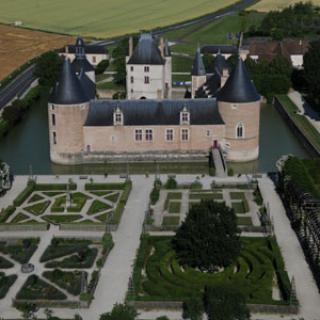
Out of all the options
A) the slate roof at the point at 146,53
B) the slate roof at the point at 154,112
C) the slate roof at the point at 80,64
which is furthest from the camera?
the slate roof at the point at 80,64

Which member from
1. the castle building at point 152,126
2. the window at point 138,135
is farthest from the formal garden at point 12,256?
the window at point 138,135

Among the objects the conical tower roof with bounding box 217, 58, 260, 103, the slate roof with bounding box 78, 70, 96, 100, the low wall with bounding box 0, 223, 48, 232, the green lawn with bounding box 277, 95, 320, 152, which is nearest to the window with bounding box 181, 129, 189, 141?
the conical tower roof with bounding box 217, 58, 260, 103

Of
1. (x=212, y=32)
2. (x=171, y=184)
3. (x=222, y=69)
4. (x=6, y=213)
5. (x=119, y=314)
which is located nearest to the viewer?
(x=119, y=314)

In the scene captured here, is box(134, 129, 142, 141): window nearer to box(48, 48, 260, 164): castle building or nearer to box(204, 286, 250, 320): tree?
box(48, 48, 260, 164): castle building

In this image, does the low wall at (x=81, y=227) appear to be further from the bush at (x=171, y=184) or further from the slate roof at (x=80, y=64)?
the slate roof at (x=80, y=64)

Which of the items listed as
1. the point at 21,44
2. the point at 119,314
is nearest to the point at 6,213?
the point at 119,314

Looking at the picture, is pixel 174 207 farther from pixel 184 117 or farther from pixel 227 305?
pixel 227 305
